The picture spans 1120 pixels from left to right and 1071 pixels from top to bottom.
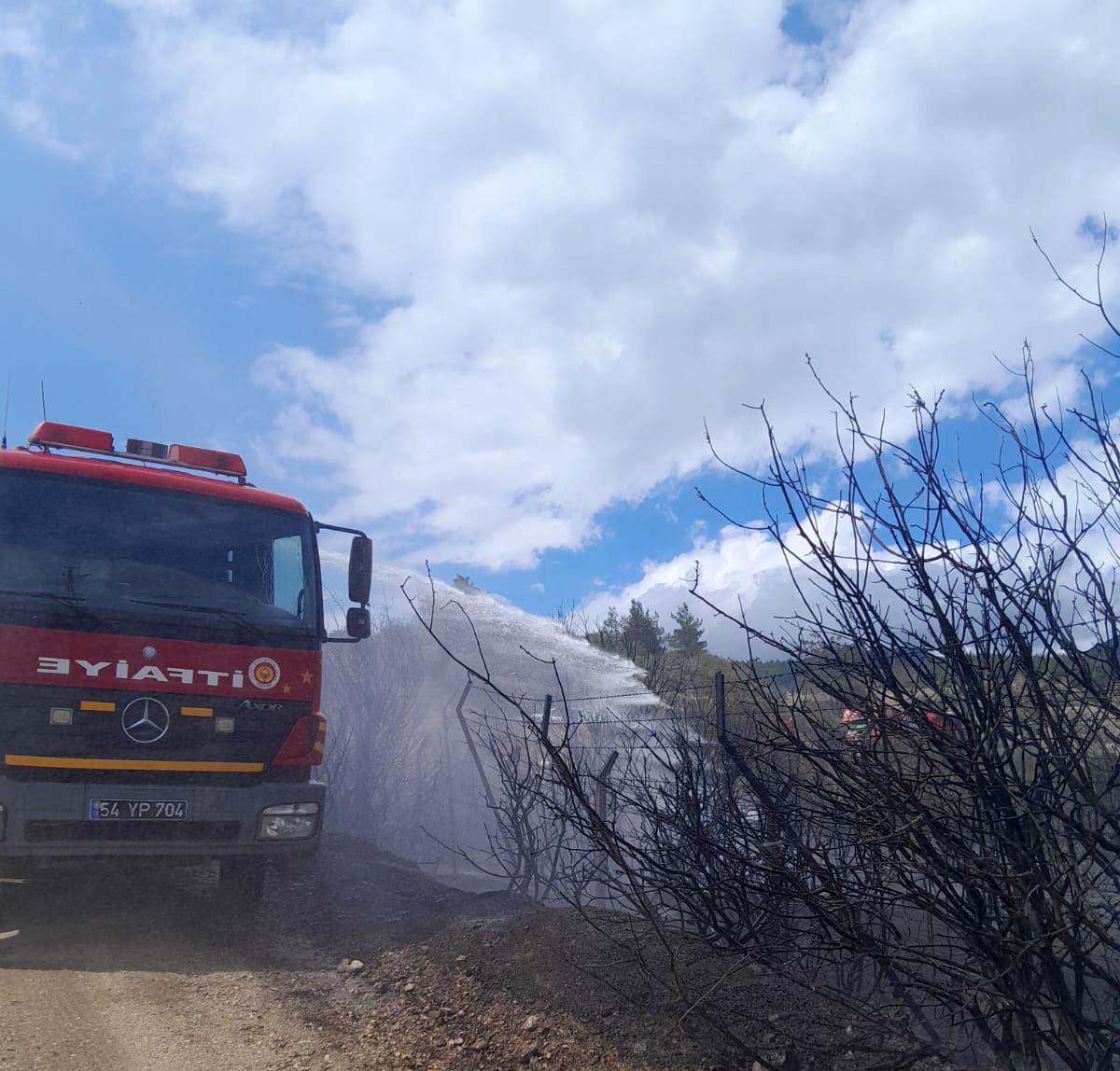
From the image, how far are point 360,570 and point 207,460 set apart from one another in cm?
145

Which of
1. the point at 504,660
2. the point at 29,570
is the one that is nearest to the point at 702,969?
the point at 29,570

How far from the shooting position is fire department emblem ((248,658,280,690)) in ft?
19.8

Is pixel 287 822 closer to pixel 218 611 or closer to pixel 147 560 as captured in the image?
pixel 218 611

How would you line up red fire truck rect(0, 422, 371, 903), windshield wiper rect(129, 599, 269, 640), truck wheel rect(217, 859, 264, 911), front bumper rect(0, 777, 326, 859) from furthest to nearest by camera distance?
1. truck wheel rect(217, 859, 264, 911)
2. windshield wiper rect(129, 599, 269, 640)
3. red fire truck rect(0, 422, 371, 903)
4. front bumper rect(0, 777, 326, 859)

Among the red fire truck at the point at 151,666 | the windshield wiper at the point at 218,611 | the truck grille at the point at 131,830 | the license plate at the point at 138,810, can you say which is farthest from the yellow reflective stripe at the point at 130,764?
the windshield wiper at the point at 218,611

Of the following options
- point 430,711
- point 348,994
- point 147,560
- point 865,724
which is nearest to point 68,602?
point 147,560

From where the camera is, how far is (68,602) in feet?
18.3

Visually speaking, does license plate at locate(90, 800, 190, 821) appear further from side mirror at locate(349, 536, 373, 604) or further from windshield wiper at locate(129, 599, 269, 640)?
side mirror at locate(349, 536, 373, 604)

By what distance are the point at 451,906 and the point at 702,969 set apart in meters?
2.91

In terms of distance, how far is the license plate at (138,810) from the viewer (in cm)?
548

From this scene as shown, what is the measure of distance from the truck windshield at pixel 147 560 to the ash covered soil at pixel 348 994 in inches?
66.3

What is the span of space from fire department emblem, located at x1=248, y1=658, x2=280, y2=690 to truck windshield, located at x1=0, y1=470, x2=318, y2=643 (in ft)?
0.66

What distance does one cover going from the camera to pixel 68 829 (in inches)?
215

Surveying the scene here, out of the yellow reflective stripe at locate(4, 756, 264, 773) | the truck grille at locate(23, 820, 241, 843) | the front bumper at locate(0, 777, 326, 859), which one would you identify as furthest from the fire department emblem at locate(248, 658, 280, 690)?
the truck grille at locate(23, 820, 241, 843)
